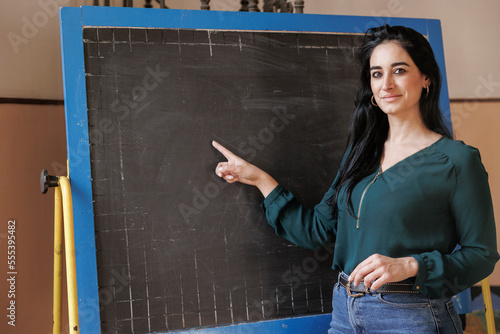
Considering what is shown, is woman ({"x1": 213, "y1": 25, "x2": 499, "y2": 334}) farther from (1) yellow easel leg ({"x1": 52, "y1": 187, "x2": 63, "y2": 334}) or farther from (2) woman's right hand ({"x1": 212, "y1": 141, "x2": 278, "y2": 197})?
(1) yellow easel leg ({"x1": 52, "y1": 187, "x2": 63, "y2": 334})

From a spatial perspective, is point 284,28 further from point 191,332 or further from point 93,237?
point 191,332

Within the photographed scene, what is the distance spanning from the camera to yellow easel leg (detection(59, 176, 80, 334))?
145 centimetres

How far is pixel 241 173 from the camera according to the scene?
170cm

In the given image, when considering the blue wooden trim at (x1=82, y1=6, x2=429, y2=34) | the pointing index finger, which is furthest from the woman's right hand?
the blue wooden trim at (x1=82, y1=6, x2=429, y2=34)

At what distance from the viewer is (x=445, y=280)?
131 centimetres

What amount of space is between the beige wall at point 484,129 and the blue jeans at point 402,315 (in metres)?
1.86

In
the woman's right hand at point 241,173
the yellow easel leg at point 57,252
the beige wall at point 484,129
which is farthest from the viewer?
the beige wall at point 484,129

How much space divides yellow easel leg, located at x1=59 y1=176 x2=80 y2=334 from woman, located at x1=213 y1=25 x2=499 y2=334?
1.60 feet

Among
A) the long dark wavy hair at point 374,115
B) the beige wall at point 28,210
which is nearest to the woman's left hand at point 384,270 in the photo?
the long dark wavy hair at point 374,115

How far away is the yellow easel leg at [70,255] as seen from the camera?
4.77ft

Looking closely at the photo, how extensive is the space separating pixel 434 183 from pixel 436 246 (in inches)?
6.6

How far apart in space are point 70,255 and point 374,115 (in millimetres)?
1020

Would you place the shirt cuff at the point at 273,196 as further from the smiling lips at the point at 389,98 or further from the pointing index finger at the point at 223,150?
the smiling lips at the point at 389,98

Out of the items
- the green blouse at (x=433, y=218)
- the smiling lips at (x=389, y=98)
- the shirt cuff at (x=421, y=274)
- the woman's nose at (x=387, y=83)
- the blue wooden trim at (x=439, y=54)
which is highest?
the blue wooden trim at (x=439, y=54)
